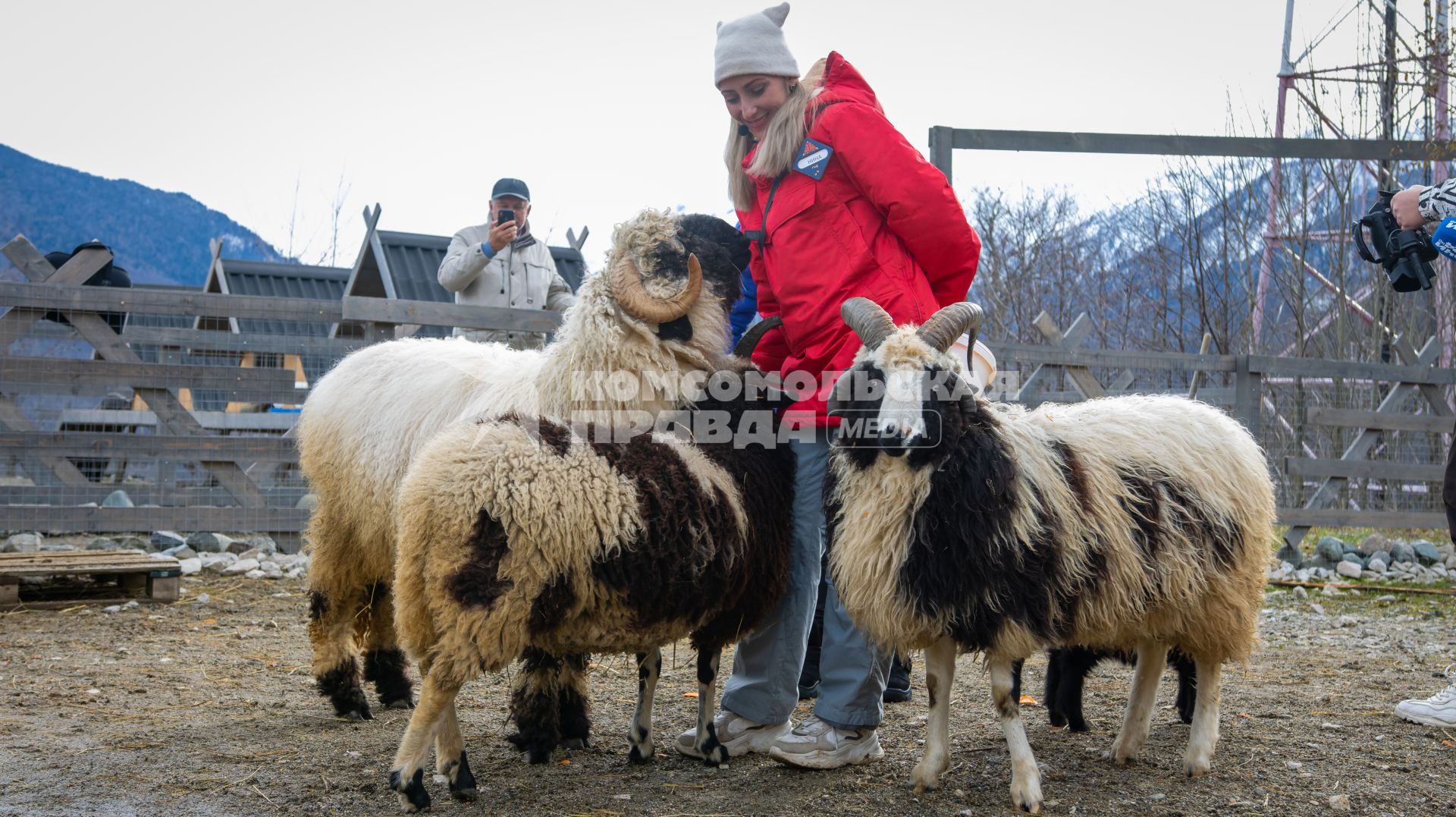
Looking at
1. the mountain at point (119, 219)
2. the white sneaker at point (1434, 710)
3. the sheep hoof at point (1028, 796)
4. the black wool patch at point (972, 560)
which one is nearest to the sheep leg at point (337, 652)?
the black wool patch at point (972, 560)

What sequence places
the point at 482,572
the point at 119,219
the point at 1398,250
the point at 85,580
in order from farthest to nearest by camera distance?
the point at 119,219 < the point at 85,580 < the point at 1398,250 < the point at 482,572

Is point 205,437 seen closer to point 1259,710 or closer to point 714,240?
point 714,240

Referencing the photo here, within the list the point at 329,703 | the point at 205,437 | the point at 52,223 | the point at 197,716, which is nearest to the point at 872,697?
the point at 329,703

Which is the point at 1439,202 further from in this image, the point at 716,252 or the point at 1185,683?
the point at 716,252

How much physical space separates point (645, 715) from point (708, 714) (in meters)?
0.25

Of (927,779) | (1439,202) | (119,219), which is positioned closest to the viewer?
(927,779)

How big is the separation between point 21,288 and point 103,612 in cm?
275

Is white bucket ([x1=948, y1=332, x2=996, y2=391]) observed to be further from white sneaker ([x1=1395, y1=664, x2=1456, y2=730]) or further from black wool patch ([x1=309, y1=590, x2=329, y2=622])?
black wool patch ([x1=309, y1=590, x2=329, y2=622])

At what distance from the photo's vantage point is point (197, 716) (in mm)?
4566

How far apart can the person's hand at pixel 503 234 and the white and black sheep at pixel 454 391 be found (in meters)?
1.38

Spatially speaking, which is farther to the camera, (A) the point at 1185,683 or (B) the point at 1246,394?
(B) the point at 1246,394

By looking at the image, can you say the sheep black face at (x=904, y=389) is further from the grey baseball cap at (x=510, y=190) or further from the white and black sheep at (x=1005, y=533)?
the grey baseball cap at (x=510, y=190)

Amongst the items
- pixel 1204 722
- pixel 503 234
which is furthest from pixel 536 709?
pixel 503 234

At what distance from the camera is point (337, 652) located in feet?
15.3
